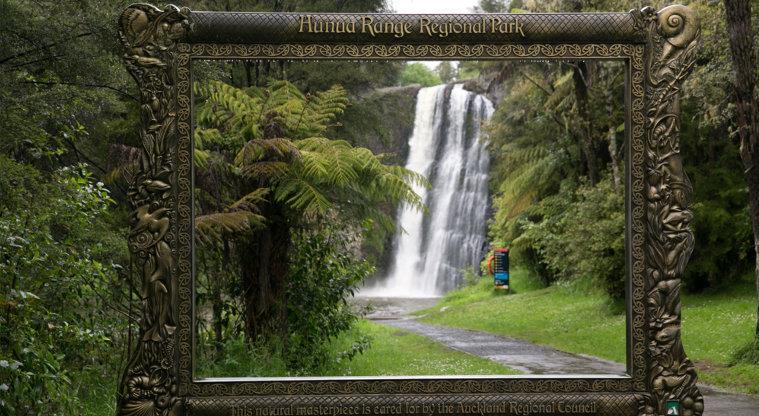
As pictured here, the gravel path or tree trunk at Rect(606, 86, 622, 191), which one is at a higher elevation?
tree trunk at Rect(606, 86, 622, 191)

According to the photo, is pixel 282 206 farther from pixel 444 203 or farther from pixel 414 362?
pixel 444 203

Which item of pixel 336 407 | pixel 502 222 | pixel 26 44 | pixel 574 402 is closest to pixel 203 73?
pixel 26 44

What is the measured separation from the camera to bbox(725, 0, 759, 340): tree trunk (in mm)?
11641

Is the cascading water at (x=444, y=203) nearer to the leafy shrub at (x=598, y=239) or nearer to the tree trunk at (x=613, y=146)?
the leafy shrub at (x=598, y=239)

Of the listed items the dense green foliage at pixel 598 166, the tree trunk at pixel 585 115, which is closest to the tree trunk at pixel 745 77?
the dense green foliage at pixel 598 166

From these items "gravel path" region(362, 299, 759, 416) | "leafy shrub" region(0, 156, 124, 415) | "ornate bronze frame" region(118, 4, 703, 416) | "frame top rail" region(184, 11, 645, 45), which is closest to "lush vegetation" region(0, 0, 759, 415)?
"leafy shrub" region(0, 156, 124, 415)

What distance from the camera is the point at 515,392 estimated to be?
249 inches

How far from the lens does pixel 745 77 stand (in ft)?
38.6

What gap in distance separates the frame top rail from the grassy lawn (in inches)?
250

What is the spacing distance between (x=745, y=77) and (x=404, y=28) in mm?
7021

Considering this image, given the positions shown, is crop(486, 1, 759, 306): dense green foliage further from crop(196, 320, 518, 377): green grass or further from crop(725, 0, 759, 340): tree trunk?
crop(196, 320, 518, 377): green grass

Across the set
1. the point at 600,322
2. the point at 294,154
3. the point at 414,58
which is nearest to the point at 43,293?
the point at 414,58

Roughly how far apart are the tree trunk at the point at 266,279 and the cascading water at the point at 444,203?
24763 mm

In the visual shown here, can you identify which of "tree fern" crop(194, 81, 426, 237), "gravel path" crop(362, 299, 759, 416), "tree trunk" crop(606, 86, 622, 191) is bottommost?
"gravel path" crop(362, 299, 759, 416)
